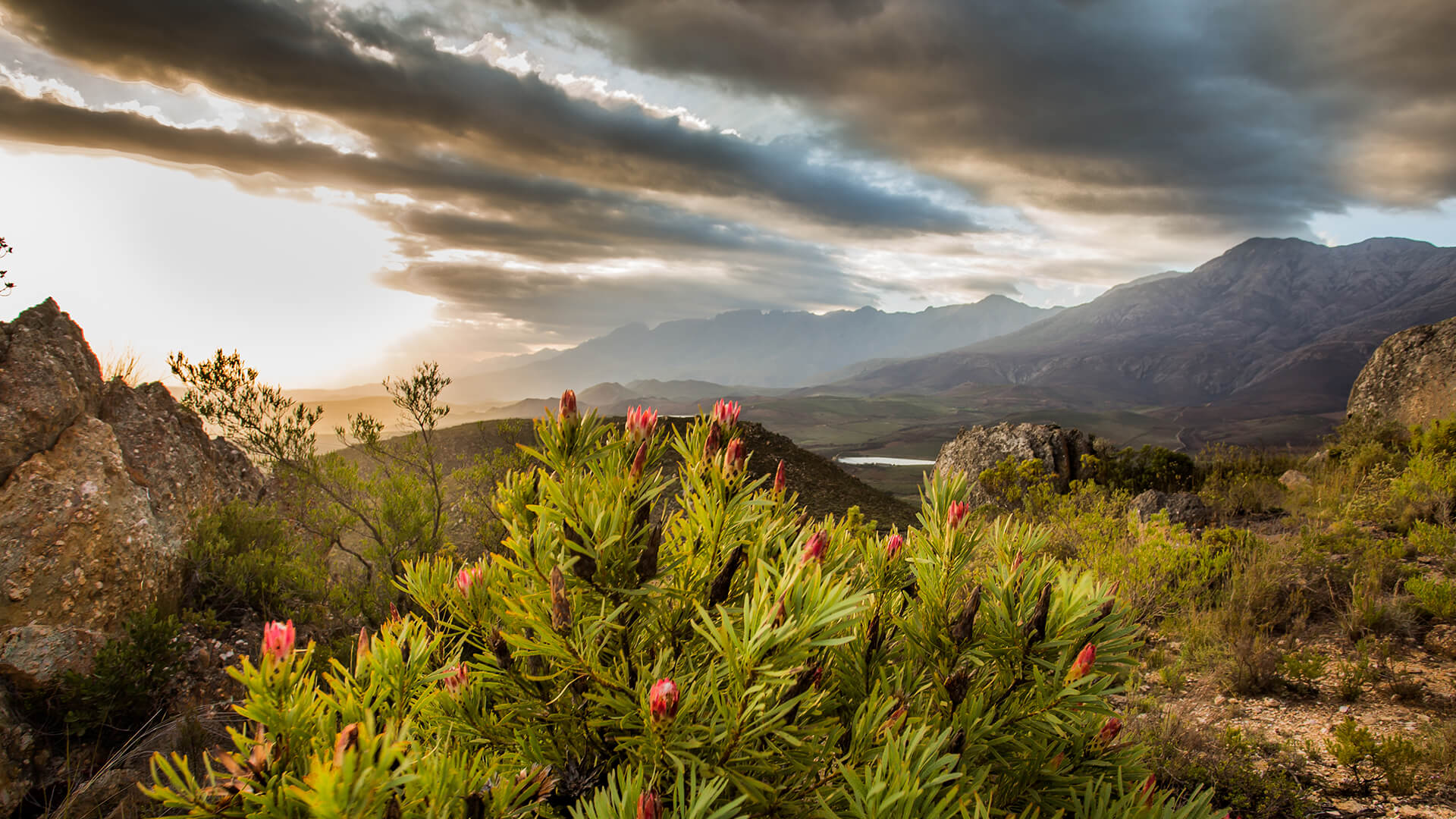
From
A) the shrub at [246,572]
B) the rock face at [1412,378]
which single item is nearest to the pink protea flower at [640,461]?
the shrub at [246,572]

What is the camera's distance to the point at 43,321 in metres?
5.62

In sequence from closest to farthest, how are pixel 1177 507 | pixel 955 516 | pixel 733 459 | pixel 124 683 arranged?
pixel 733 459 < pixel 955 516 < pixel 124 683 < pixel 1177 507

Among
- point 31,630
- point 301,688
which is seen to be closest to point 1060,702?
point 301,688

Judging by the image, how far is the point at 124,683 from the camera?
4379 millimetres

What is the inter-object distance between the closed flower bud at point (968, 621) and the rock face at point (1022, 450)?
1191cm

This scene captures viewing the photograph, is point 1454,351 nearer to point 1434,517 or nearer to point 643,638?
point 1434,517

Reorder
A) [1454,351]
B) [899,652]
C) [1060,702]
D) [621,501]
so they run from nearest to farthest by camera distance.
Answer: [621,501]
[1060,702]
[899,652]
[1454,351]

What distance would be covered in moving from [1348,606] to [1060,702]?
21.8ft

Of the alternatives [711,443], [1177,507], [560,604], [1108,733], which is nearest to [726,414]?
[711,443]

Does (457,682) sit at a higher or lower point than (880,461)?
higher

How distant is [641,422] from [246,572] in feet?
21.5

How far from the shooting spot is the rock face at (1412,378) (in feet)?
42.0

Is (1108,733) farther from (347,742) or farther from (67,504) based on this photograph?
(67,504)

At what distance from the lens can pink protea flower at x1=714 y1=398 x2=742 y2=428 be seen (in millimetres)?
1534
